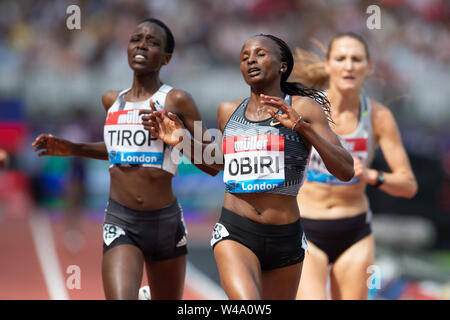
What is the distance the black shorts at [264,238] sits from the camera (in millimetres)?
3934

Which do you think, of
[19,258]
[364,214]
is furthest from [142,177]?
[19,258]

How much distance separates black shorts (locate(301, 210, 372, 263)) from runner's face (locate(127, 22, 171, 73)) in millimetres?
1710

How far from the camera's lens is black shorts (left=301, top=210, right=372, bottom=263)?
5227mm

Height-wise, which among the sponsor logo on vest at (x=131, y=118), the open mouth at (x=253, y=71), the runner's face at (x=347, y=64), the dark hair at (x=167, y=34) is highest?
the dark hair at (x=167, y=34)

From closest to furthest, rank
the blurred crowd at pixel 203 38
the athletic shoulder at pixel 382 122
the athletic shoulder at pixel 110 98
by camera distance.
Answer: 1. the athletic shoulder at pixel 110 98
2. the athletic shoulder at pixel 382 122
3. the blurred crowd at pixel 203 38

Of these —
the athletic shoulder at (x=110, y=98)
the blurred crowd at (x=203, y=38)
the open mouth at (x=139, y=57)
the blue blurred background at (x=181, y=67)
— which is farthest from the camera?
the blurred crowd at (x=203, y=38)

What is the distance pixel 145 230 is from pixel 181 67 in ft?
33.2

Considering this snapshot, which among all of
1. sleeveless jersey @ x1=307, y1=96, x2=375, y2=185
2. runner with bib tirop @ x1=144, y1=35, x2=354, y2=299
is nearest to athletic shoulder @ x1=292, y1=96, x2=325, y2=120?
runner with bib tirop @ x1=144, y1=35, x2=354, y2=299

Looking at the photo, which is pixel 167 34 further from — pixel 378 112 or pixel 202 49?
pixel 202 49

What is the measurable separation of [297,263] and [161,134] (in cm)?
114

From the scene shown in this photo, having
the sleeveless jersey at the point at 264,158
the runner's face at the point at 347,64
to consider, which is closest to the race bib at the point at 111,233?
the sleeveless jersey at the point at 264,158

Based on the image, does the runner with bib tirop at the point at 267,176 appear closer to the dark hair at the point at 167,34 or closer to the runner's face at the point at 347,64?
the dark hair at the point at 167,34

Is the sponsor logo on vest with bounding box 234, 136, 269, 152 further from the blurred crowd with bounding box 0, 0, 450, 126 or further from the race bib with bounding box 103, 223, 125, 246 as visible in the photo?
the blurred crowd with bounding box 0, 0, 450, 126

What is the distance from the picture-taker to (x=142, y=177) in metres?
4.49
